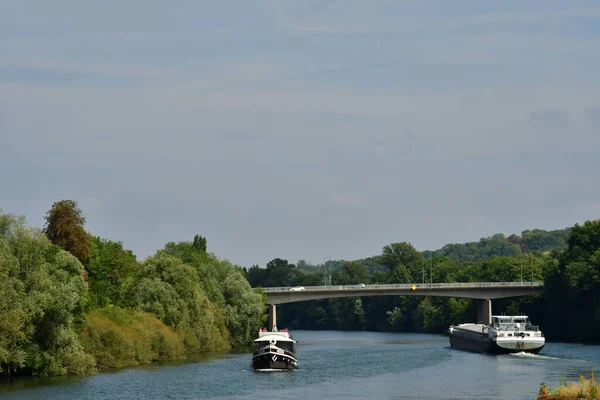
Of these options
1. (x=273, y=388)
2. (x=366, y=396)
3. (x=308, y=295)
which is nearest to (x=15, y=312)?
(x=273, y=388)

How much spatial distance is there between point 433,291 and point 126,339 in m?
97.8

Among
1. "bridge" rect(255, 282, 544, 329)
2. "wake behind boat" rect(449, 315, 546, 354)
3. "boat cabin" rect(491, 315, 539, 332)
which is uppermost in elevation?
"bridge" rect(255, 282, 544, 329)

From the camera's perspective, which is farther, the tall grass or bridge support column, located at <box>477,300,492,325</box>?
bridge support column, located at <box>477,300,492,325</box>

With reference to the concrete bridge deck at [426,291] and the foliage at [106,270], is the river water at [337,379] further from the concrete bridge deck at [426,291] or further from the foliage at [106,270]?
the concrete bridge deck at [426,291]

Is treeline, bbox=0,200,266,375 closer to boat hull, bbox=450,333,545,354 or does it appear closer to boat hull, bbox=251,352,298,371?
boat hull, bbox=251,352,298,371

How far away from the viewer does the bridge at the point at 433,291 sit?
191 metres

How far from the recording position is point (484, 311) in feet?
641

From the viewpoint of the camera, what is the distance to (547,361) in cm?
11675

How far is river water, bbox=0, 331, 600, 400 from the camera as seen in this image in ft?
269

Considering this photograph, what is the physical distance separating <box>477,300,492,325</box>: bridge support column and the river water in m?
58.3

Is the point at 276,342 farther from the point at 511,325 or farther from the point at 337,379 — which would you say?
the point at 511,325

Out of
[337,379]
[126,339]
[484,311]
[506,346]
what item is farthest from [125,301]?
[484,311]

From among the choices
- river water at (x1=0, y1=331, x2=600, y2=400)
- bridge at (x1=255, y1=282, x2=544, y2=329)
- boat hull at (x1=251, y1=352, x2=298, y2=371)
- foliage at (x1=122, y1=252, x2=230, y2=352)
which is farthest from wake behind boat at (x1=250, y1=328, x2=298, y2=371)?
bridge at (x1=255, y1=282, x2=544, y2=329)

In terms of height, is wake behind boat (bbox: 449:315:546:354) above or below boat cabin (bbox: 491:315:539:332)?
below
